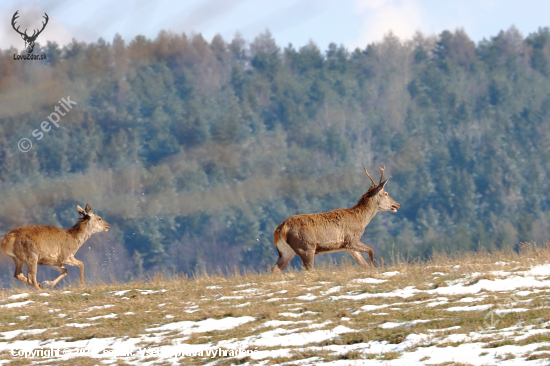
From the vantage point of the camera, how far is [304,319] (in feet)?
31.2

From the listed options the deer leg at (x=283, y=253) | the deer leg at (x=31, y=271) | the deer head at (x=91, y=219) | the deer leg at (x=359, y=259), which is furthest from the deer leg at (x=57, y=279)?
the deer leg at (x=359, y=259)

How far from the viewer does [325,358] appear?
25.3 ft

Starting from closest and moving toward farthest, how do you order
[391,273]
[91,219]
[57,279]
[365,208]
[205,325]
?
[205,325] → [391,273] → [57,279] → [365,208] → [91,219]

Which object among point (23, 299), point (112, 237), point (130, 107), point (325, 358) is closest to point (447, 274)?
point (325, 358)

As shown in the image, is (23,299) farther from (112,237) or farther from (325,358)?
(112,237)

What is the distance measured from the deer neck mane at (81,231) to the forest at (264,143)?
2478 inches

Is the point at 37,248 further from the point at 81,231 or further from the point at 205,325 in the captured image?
the point at 205,325

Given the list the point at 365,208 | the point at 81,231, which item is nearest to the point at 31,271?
the point at 81,231

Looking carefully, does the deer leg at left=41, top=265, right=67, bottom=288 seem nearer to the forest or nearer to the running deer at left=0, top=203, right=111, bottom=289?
the running deer at left=0, top=203, right=111, bottom=289

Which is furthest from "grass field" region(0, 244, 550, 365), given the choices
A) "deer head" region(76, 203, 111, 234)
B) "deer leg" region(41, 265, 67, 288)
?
"deer head" region(76, 203, 111, 234)

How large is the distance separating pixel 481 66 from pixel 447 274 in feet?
396

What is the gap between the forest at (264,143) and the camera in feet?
299

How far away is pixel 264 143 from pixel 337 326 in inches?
4006

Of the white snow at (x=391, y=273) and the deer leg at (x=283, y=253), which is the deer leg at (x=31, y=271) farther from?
the white snow at (x=391, y=273)
